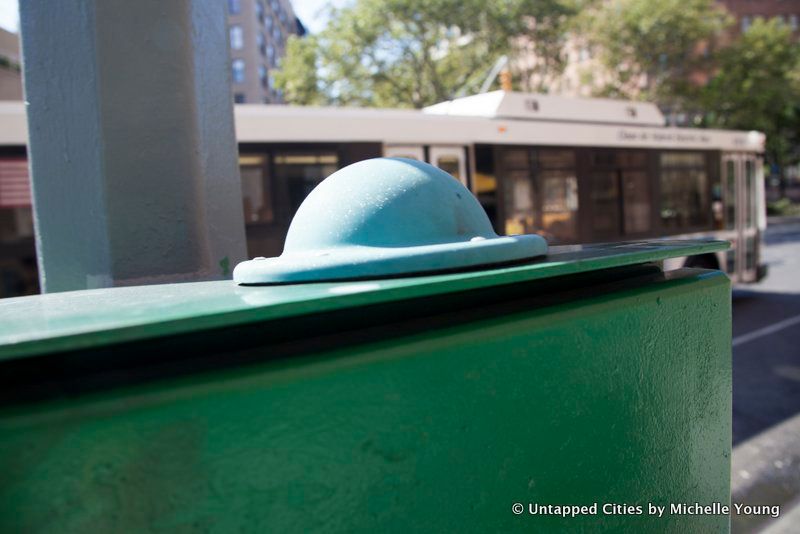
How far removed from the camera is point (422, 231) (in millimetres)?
1256

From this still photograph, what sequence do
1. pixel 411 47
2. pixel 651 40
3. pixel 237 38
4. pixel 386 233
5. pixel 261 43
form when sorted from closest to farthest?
1. pixel 386 233
2. pixel 411 47
3. pixel 651 40
4. pixel 261 43
5. pixel 237 38

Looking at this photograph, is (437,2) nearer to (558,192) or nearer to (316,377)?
(558,192)

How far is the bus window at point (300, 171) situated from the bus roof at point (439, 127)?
7.2 inches

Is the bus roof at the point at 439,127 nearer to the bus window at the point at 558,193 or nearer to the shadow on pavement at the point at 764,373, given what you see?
the bus window at the point at 558,193

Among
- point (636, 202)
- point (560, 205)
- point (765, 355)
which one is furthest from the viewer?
point (636, 202)

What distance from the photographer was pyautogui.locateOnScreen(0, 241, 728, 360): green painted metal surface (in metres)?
0.69

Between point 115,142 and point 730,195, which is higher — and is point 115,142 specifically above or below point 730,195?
above

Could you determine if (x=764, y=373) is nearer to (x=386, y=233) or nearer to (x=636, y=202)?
(x=636, y=202)

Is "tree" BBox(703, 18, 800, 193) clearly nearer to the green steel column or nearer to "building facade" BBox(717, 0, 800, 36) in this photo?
"building facade" BBox(717, 0, 800, 36)

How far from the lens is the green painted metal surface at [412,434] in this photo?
715 millimetres

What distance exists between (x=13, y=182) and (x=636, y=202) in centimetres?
819

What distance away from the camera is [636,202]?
30.8 feet

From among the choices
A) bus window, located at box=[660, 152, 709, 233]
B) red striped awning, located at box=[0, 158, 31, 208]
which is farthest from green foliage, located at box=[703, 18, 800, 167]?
red striped awning, located at box=[0, 158, 31, 208]

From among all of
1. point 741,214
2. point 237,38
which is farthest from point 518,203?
point 237,38
